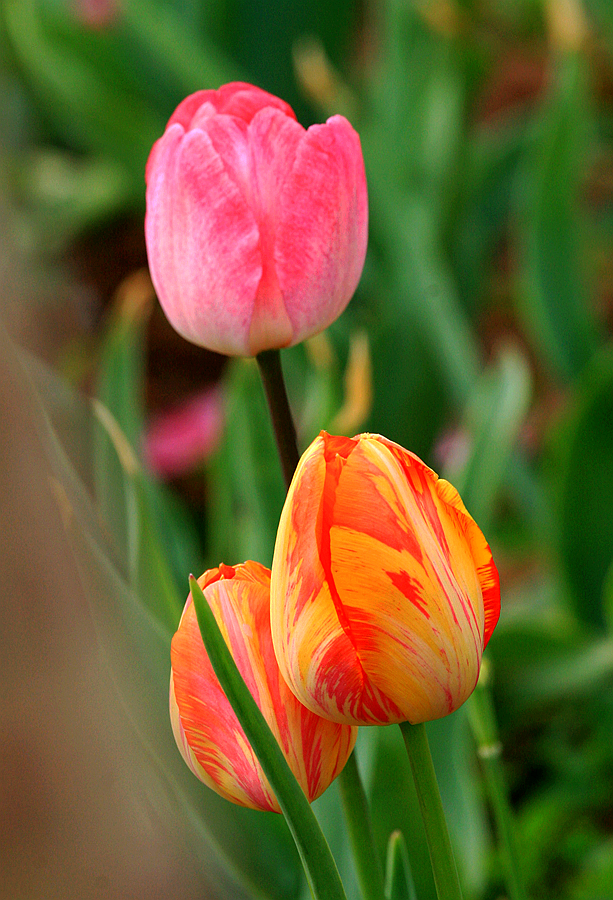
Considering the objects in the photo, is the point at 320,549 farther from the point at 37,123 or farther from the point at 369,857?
the point at 37,123

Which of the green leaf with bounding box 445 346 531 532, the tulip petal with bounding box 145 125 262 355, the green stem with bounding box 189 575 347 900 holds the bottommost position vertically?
the green stem with bounding box 189 575 347 900

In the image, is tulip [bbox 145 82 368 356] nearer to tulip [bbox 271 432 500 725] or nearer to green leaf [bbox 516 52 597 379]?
tulip [bbox 271 432 500 725]

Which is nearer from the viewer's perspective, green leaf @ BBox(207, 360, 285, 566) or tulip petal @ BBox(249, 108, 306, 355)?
tulip petal @ BBox(249, 108, 306, 355)

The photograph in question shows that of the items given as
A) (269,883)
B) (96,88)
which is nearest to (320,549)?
(269,883)

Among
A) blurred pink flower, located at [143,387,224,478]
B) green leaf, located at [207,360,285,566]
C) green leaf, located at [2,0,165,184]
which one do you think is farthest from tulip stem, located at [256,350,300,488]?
green leaf, located at [2,0,165,184]

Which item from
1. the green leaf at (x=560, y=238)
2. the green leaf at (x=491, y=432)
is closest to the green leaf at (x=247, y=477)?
the green leaf at (x=491, y=432)

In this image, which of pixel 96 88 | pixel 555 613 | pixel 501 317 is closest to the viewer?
pixel 555 613

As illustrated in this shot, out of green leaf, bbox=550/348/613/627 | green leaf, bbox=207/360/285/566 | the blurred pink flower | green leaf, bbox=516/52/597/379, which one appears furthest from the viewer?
the blurred pink flower
